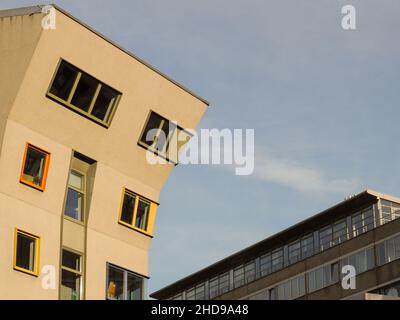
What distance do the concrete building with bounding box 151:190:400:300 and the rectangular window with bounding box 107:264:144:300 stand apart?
3696cm

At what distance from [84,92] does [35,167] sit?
145 inches

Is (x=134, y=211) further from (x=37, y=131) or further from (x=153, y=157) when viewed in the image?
(x=37, y=131)

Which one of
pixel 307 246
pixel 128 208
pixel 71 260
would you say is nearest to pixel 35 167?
pixel 71 260

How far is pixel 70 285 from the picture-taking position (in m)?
38.0

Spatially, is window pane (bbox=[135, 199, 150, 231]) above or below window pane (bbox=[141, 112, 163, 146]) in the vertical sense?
below

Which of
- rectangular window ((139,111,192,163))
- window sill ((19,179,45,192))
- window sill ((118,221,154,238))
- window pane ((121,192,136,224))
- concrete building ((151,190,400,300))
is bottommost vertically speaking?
window sill ((118,221,154,238))

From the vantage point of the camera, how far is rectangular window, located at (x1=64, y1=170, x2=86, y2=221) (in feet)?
128

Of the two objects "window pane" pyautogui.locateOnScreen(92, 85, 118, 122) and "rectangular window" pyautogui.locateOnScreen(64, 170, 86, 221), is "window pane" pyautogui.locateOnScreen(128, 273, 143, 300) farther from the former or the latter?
"window pane" pyautogui.locateOnScreen(92, 85, 118, 122)

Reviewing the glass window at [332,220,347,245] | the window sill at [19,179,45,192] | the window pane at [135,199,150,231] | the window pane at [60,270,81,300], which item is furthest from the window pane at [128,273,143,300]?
the glass window at [332,220,347,245]

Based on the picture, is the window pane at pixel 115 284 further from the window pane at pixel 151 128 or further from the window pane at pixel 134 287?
the window pane at pixel 151 128

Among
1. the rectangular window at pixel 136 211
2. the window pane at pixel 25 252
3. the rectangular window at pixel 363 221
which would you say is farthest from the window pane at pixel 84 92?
the rectangular window at pixel 363 221

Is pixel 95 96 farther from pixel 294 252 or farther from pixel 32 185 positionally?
pixel 294 252
